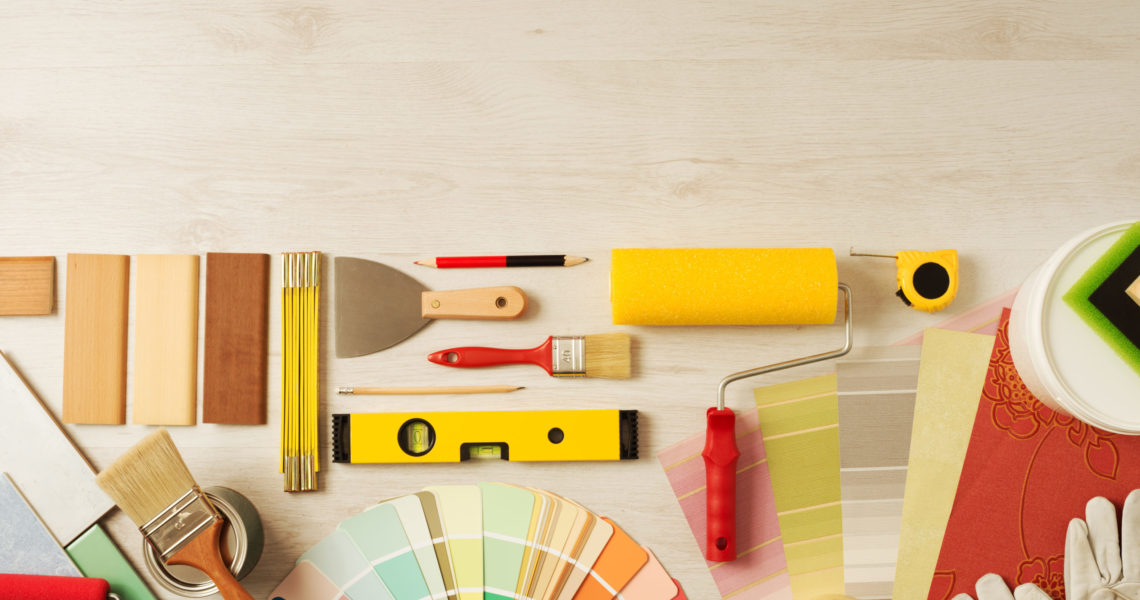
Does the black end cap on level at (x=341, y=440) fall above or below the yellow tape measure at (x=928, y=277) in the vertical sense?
below

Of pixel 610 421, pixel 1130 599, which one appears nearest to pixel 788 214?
pixel 610 421

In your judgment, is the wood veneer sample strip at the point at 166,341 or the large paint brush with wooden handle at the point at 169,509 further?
the wood veneer sample strip at the point at 166,341

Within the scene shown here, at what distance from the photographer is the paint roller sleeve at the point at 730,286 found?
0.83 metres

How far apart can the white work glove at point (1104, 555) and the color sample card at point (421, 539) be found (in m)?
0.86

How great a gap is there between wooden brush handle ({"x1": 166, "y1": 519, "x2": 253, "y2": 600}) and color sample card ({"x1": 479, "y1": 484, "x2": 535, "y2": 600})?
32 cm

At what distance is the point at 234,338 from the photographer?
36.1 inches

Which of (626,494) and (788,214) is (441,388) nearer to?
(626,494)

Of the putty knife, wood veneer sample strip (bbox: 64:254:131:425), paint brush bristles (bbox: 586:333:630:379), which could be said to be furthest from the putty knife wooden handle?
wood veneer sample strip (bbox: 64:254:131:425)

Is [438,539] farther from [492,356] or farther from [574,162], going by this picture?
[574,162]

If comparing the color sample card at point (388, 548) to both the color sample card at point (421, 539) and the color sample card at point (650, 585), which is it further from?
the color sample card at point (650, 585)

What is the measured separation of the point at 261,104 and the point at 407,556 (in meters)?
0.70

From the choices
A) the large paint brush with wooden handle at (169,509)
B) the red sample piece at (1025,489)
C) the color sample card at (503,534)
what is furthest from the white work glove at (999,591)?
the large paint brush with wooden handle at (169,509)

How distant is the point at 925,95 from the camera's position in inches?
35.9

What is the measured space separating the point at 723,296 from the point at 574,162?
11.5 inches
